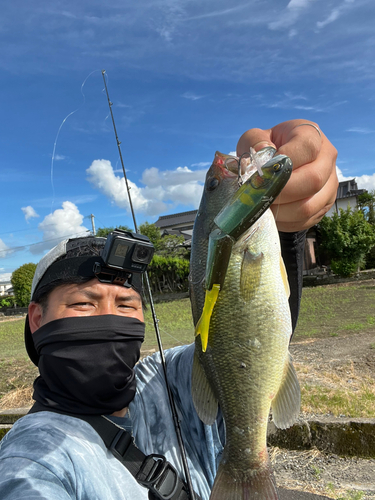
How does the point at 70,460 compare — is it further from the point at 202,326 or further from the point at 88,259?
the point at 88,259

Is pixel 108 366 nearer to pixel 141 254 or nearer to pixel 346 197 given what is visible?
pixel 141 254

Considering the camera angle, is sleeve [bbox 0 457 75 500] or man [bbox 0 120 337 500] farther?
man [bbox 0 120 337 500]

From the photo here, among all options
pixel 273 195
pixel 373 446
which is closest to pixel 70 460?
pixel 273 195

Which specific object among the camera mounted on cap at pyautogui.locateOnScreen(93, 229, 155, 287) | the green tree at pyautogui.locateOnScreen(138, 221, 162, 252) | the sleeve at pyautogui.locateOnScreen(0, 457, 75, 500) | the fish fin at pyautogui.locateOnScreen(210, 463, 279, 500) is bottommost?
the fish fin at pyautogui.locateOnScreen(210, 463, 279, 500)

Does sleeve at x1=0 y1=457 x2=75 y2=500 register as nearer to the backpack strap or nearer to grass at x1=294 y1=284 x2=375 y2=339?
the backpack strap

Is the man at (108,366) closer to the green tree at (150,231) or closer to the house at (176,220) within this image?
the green tree at (150,231)

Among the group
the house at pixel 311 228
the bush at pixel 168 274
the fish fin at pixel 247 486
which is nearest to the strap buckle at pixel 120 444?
the fish fin at pixel 247 486

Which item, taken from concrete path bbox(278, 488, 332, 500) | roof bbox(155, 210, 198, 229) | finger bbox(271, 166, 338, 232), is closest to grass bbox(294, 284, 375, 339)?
concrete path bbox(278, 488, 332, 500)
